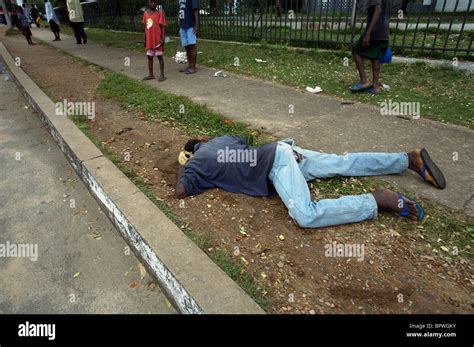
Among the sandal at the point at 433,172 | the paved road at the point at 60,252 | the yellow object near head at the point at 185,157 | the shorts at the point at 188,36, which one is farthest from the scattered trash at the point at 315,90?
the paved road at the point at 60,252

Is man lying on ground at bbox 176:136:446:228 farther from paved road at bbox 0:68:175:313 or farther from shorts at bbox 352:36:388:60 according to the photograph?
shorts at bbox 352:36:388:60

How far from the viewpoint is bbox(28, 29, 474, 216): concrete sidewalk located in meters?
3.14

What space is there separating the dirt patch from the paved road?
591mm

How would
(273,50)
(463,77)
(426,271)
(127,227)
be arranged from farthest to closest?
(273,50)
(463,77)
(127,227)
(426,271)

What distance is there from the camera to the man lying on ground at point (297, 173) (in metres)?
2.62

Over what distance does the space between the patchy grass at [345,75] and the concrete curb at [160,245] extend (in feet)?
12.3

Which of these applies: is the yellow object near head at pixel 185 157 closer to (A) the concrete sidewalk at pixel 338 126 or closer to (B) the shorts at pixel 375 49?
(A) the concrete sidewalk at pixel 338 126

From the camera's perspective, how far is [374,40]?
16.8ft

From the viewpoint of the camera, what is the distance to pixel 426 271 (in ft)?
7.34

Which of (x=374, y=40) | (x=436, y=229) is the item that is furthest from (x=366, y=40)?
(x=436, y=229)

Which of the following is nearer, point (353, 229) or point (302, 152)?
point (353, 229)

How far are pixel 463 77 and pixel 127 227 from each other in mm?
5956

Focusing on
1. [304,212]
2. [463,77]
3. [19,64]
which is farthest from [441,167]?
[19,64]

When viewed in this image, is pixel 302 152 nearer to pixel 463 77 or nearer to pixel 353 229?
pixel 353 229
